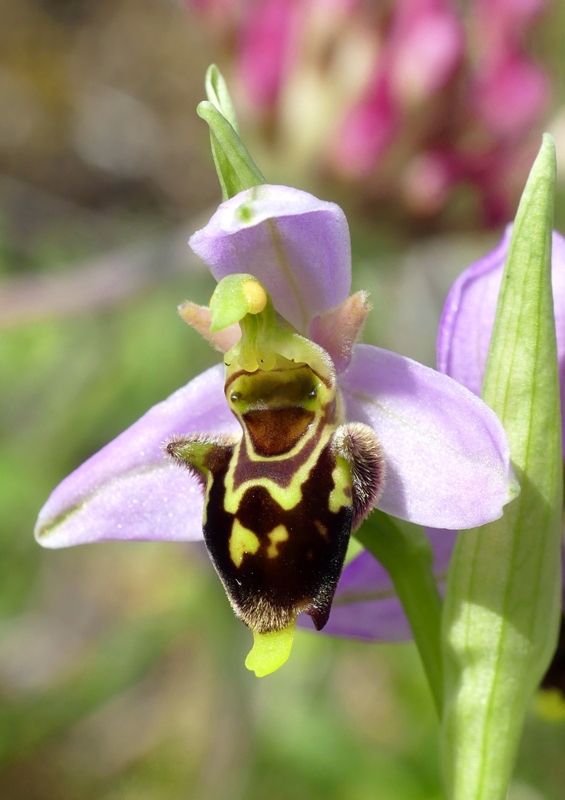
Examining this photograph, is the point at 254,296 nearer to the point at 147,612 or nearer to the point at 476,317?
the point at 476,317

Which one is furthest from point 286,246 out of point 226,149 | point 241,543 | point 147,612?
point 147,612

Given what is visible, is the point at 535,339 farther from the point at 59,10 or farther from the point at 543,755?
the point at 59,10

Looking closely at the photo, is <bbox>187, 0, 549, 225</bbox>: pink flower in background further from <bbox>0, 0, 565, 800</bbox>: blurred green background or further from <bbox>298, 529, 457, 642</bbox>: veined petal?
<bbox>298, 529, 457, 642</bbox>: veined petal

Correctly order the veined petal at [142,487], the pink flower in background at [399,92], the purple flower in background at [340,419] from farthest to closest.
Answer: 1. the pink flower in background at [399,92]
2. the veined petal at [142,487]
3. the purple flower in background at [340,419]

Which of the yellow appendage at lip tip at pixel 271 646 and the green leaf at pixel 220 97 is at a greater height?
the green leaf at pixel 220 97

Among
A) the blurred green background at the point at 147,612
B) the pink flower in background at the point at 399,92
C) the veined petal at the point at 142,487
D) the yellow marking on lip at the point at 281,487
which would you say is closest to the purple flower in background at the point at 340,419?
the veined petal at the point at 142,487

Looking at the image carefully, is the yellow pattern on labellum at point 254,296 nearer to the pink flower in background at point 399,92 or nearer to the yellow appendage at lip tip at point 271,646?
the yellow appendage at lip tip at point 271,646
